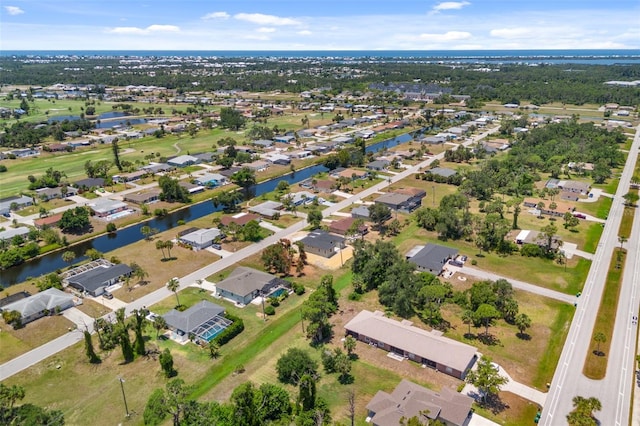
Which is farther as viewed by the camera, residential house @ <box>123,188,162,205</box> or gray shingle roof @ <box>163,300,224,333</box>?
residential house @ <box>123,188,162,205</box>

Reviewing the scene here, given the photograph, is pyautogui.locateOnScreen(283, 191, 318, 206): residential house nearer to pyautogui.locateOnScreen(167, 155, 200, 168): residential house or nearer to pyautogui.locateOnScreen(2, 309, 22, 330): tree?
pyautogui.locateOnScreen(167, 155, 200, 168): residential house

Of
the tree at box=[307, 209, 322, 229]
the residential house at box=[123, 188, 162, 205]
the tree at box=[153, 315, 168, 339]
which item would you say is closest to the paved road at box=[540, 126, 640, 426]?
the tree at box=[153, 315, 168, 339]

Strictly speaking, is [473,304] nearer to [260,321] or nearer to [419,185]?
[260,321]

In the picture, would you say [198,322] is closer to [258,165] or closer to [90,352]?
[90,352]

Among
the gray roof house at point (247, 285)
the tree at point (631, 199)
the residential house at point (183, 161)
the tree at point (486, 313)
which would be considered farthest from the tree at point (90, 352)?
the tree at point (631, 199)

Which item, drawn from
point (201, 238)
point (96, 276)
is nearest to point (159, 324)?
point (96, 276)

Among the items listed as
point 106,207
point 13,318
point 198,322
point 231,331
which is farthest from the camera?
point 106,207
